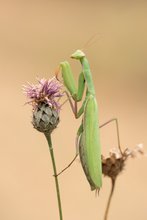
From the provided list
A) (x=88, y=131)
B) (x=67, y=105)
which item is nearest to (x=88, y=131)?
(x=88, y=131)

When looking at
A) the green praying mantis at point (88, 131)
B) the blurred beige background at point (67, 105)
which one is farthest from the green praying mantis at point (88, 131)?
the blurred beige background at point (67, 105)

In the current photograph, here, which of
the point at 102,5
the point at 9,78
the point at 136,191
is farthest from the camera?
the point at 102,5

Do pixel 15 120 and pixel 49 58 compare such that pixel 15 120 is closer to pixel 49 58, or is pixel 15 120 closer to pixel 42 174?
pixel 42 174

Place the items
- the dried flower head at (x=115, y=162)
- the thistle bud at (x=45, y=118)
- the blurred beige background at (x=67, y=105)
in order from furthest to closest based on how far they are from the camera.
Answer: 1. the blurred beige background at (x=67, y=105)
2. the dried flower head at (x=115, y=162)
3. the thistle bud at (x=45, y=118)

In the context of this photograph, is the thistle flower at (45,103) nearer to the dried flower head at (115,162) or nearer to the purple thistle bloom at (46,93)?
the purple thistle bloom at (46,93)

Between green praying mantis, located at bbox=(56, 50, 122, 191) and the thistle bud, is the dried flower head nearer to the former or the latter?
green praying mantis, located at bbox=(56, 50, 122, 191)

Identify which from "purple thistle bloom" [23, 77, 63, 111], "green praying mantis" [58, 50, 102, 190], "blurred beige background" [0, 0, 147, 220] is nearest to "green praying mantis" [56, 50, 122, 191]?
"green praying mantis" [58, 50, 102, 190]

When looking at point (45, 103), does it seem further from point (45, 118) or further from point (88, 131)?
point (88, 131)

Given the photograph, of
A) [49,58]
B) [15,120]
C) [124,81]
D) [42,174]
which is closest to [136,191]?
[42,174]
